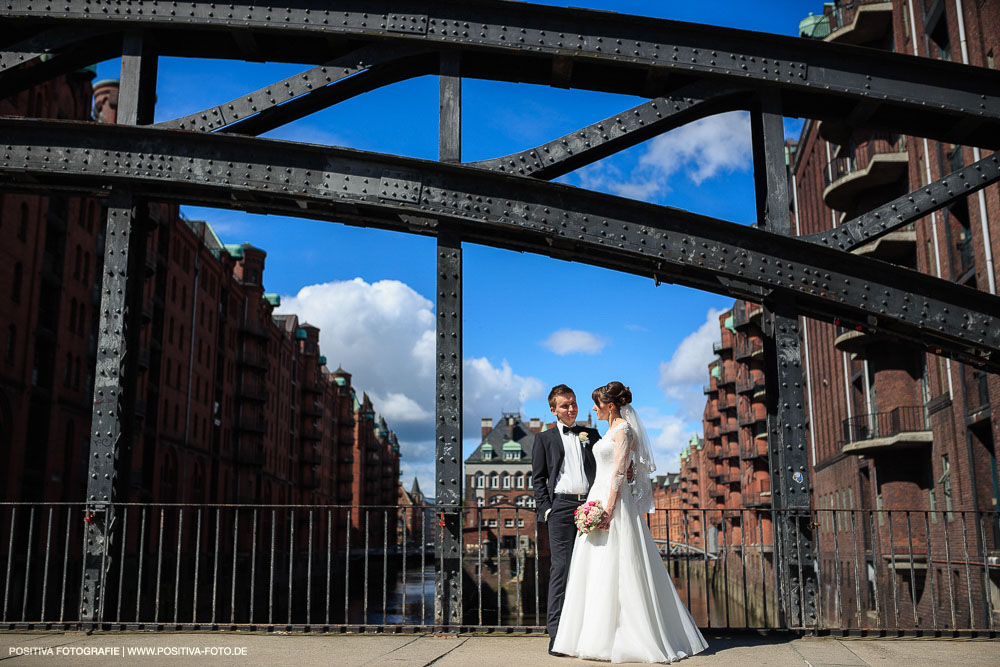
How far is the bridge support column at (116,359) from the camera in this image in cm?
715

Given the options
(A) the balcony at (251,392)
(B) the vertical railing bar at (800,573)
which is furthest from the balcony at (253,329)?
(B) the vertical railing bar at (800,573)

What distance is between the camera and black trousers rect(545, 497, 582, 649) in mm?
6348

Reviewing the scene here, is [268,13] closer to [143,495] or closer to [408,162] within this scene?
[408,162]

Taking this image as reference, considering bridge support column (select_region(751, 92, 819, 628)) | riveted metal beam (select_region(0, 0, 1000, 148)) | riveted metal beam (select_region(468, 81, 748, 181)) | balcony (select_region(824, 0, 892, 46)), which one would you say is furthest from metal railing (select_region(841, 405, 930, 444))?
riveted metal beam (select_region(468, 81, 748, 181))

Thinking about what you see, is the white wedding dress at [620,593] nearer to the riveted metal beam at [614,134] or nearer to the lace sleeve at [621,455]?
the lace sleeve at [621,455]

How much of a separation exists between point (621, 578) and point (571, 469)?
88cm

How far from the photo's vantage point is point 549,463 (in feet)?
21.7

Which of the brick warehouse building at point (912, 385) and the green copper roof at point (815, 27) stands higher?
the green copper roof at point (815, 27)

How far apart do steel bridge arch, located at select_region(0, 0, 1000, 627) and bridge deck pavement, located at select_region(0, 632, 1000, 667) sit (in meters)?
0.49

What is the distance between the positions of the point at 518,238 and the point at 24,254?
26.9m

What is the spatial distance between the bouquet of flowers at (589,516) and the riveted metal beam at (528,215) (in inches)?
84.9

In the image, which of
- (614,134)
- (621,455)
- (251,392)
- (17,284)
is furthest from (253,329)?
(621,455)

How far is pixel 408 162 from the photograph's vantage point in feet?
23.9

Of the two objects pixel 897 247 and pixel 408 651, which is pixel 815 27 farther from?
pixel 408 651
